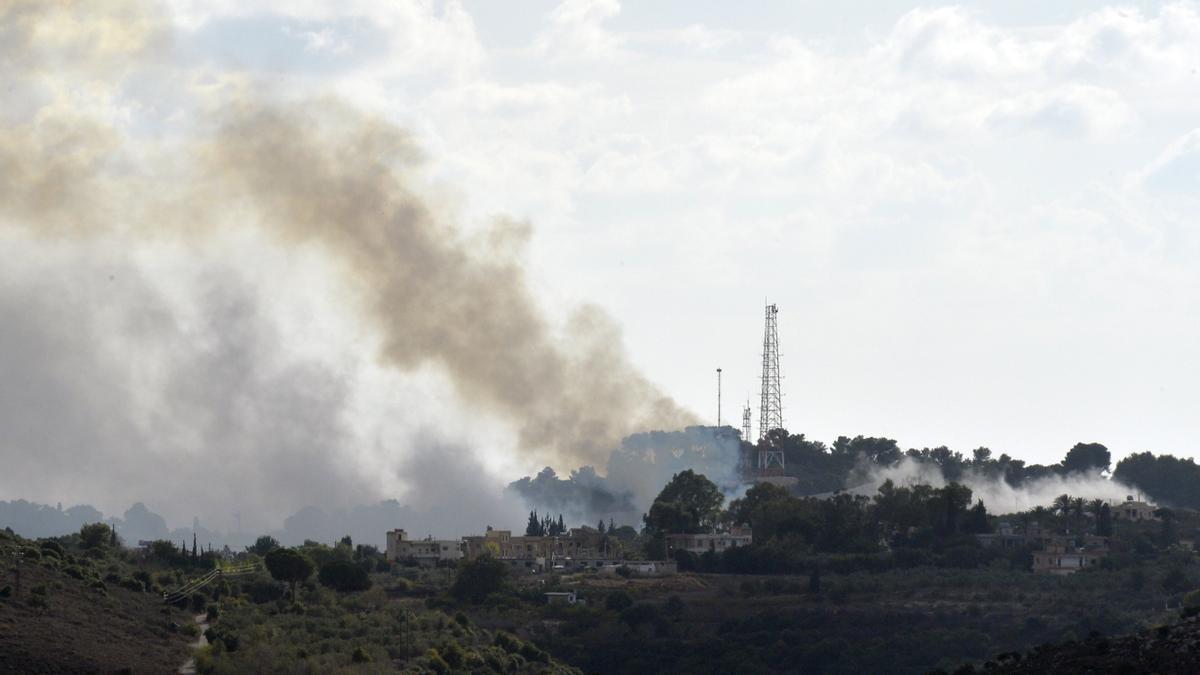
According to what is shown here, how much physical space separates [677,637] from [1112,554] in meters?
51.8

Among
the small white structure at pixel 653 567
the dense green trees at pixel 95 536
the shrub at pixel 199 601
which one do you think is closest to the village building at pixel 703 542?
the small white structure at pixel 653 567

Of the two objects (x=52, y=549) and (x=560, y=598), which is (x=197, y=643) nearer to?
(x=52, y=549)

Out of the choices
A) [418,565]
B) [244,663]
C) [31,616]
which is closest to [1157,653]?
[244,663]

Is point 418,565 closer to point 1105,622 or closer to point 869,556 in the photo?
point 869,556

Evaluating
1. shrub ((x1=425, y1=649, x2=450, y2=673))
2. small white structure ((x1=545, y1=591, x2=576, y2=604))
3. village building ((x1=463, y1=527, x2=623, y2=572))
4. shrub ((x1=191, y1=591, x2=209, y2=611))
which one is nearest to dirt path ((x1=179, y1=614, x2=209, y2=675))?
shrub ((x1=191, y1=591, x2=209, y2=611))

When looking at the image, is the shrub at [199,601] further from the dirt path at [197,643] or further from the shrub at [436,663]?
the shrub at [436,663]

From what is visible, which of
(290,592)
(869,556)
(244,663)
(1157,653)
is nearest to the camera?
(1157,653)

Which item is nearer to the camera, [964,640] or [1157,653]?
[1157,653]

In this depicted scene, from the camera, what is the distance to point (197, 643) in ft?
363

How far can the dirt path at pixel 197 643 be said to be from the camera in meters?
102

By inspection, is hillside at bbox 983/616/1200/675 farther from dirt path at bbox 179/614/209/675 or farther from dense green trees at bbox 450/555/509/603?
dense green trees at bbox 450/555/509/603

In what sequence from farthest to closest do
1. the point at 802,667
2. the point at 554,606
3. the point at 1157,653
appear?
the point at 554,606
the point at 802,667
the point at 1157,653

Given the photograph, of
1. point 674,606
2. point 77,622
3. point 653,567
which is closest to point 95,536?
point 674,606

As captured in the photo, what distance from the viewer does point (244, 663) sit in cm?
10144
